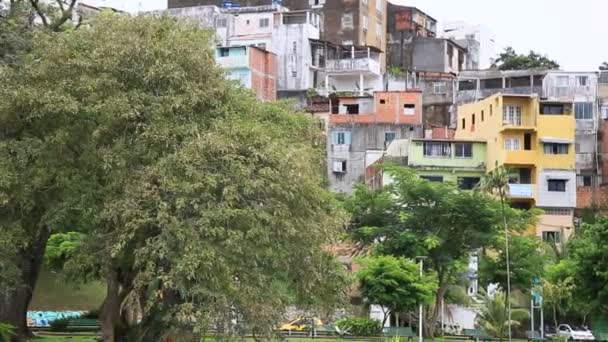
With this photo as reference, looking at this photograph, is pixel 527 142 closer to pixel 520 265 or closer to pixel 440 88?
pixel 440 88

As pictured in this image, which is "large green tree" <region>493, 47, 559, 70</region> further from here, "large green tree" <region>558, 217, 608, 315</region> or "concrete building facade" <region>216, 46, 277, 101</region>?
"large green tree" <region>558, 217, 608, 315</region>

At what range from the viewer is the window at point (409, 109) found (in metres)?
68.8

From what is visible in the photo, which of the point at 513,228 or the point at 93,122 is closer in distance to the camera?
Result: the point at 93,122

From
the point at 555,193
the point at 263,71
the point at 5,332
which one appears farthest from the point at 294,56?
the point at 5,332

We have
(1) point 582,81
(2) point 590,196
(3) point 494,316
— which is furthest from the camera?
(1) point 582,81

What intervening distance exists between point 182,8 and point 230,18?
591 cm

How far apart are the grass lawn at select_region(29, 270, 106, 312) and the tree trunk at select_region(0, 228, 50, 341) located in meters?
15.3

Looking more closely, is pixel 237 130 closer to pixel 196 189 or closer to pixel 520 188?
pixel 196 189

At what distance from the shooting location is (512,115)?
201 feet

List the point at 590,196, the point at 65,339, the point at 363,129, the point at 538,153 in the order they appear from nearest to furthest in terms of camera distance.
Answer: the point at 65,339 → the point at 538,153 → the point at 590,196 → the point at 363,129

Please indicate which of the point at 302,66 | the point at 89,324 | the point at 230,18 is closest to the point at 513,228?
the point at 89,324

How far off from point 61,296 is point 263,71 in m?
32.9

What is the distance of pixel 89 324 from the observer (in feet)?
121

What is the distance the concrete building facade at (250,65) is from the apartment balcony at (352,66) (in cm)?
702
